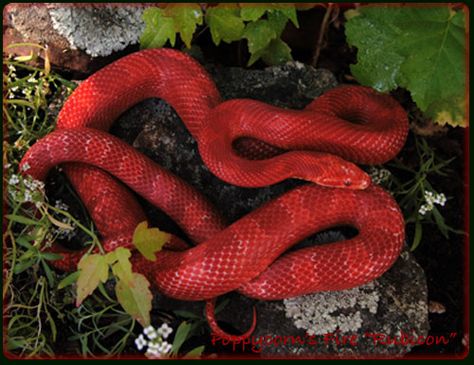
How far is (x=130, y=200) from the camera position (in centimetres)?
320

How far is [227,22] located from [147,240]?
49.4 inches

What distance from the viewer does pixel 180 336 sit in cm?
286

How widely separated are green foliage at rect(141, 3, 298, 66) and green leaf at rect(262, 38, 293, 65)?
151 millimetres

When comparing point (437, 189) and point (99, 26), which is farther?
point (437, 189)

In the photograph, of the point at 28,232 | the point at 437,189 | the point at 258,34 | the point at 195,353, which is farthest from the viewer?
the point at 437,189

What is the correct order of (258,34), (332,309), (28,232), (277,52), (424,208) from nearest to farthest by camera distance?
(332,309), (28,232), (424,208), (258,34), (277,52)

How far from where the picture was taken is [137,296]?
2650 mm

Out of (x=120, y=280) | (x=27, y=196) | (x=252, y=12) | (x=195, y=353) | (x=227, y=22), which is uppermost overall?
(x=252, y=12)

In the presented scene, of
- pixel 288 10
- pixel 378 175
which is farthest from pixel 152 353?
pixel 288 10

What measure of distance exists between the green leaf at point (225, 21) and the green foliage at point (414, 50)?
554 mm

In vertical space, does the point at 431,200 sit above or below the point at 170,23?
below

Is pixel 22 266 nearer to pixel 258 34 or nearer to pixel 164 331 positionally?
pixel 164 331

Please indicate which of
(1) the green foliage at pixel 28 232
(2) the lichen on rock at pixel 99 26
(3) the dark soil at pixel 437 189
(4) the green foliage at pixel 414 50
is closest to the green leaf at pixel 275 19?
(4) the green foliage at pixel 414 50

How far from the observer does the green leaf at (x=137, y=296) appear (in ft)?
8.68
